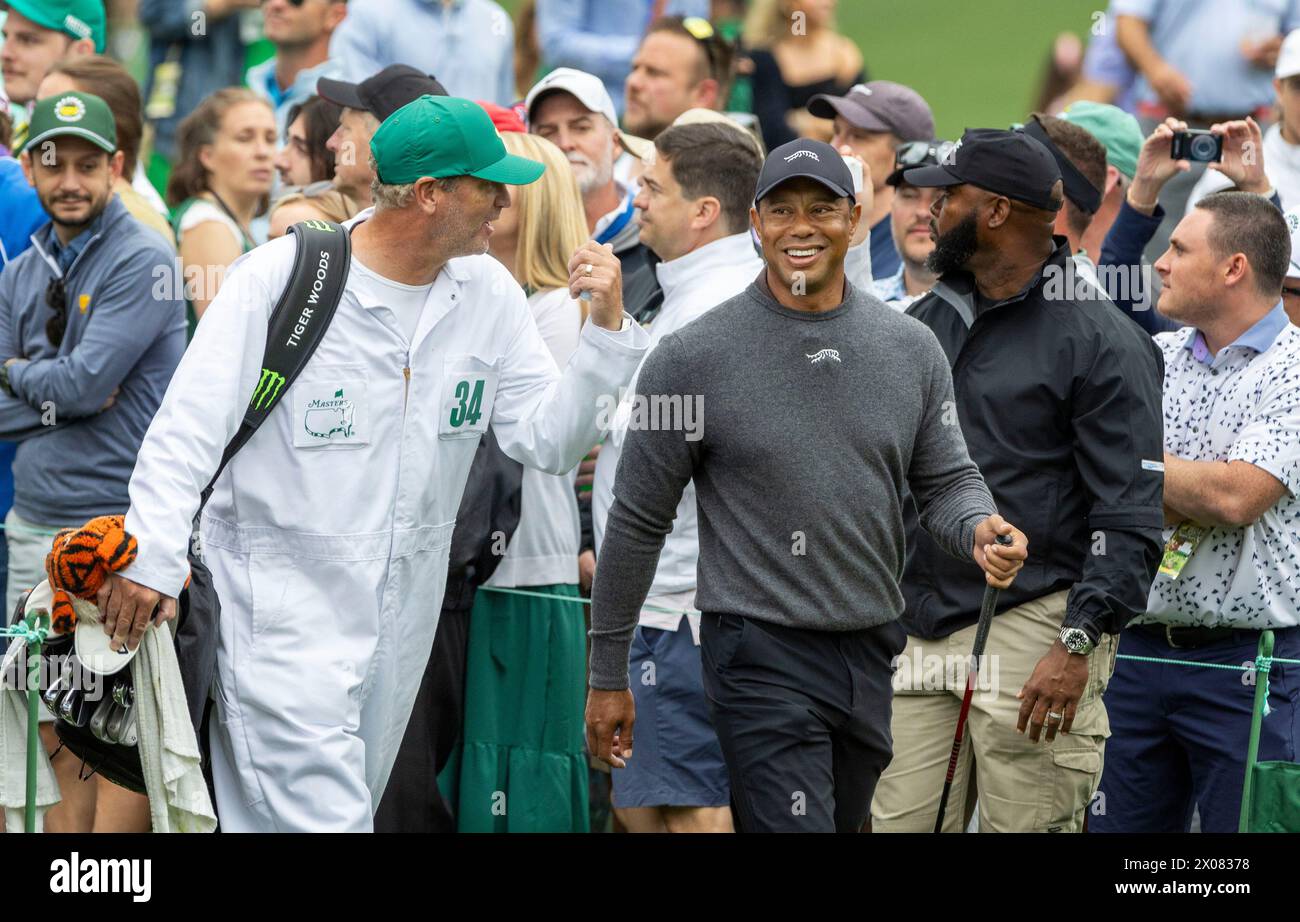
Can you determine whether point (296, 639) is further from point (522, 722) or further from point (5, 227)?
point (5, 227)

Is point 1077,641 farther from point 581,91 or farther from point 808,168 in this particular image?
point 581,91

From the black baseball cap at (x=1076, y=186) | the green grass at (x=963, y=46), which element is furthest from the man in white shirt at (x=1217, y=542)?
the green grass at (x=963, y=46)

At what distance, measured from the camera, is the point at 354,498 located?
475 cm

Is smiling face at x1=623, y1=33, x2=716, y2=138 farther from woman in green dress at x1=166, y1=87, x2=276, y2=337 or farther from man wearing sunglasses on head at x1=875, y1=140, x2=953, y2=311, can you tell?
man wearing sunglasses on head at x1=875, y1=140, x2=953, y2=311

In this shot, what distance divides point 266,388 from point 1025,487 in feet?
6.82

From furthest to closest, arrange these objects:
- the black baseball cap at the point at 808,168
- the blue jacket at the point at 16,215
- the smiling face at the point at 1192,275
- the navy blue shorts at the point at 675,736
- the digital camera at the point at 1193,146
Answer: the blue jacket at the point at 16,215 < the digital camera at the point at 1193,146 < the navy blue shorts at the point at 675,736 < the smiling face at the point at 1192,275 < the black baseball cap at the point at 808,168

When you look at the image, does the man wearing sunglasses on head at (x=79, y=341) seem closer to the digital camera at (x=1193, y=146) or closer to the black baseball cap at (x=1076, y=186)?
the black baseball cap at (x=1076, y=186)

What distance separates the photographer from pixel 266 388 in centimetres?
464

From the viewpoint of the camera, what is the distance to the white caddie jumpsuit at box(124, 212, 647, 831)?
15.2 ft

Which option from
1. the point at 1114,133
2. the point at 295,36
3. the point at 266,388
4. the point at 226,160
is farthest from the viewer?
the point at 295,36

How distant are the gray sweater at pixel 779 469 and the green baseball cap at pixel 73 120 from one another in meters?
2.89

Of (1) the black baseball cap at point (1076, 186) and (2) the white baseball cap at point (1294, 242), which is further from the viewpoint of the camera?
(2) the white baseball cap at point (1294, 242)

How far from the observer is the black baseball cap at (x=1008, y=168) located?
17.2 feet

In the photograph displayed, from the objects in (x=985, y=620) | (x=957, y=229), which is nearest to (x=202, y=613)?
(x=985, y=620)
